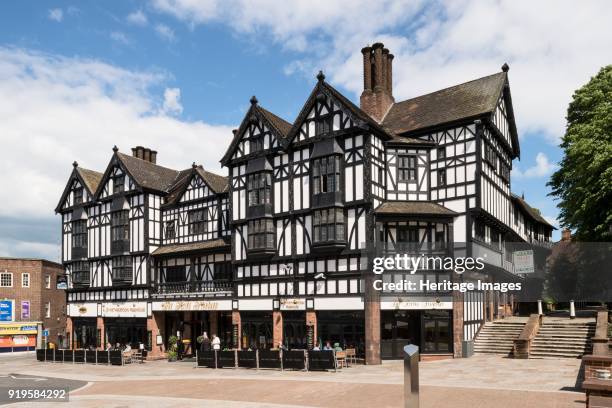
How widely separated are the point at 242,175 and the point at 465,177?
1341cm

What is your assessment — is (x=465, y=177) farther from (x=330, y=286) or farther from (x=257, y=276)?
(x=257, y=276)

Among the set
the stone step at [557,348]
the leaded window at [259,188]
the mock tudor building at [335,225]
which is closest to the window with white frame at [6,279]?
the mock tudor building at [335,225]

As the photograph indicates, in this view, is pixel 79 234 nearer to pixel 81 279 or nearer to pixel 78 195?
pixel 78 195

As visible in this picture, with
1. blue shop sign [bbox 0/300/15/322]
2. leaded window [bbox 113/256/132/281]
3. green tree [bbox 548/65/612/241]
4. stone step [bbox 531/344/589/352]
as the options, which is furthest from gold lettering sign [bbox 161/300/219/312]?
green tree [bbox 548/65/612/241]

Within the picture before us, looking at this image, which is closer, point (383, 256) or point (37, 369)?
Answer: point (383, 256)

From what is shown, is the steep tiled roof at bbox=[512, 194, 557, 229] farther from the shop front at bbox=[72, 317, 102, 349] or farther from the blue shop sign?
the blue shop sign

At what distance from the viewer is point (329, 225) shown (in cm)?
3228

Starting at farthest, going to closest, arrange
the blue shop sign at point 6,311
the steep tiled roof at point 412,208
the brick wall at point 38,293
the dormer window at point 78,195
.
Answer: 1. the brick wall at point 38,293
2. the blue shop sign at point 6,311
3. the dormer window at point 78,195
4. the steep tiled roof at point 412,208

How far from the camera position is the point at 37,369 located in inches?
1359

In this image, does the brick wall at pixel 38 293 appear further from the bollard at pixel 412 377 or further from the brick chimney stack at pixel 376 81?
the bollard at pixel 412 377

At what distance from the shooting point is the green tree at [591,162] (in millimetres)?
30547

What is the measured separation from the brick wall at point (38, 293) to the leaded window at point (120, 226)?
49.6ft

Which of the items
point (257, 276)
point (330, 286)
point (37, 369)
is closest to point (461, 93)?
point (330, 286)

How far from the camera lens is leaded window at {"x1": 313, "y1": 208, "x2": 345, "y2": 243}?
32.0 meters
